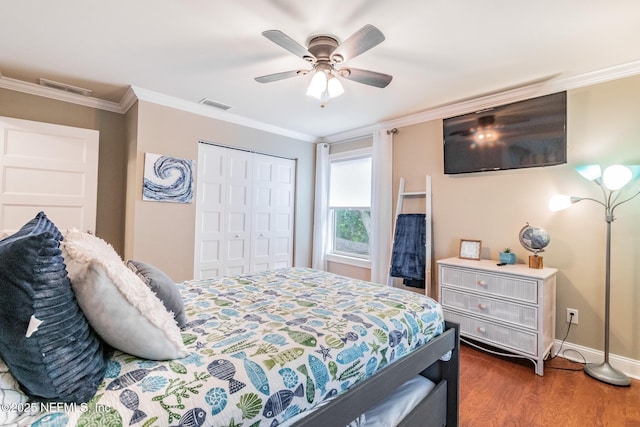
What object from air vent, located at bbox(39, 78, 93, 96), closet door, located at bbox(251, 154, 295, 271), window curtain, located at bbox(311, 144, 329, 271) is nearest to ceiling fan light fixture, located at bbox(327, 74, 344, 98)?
closet door, located at bbox(251, 154, 295, 271)

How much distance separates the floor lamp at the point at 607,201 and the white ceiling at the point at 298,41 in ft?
2.92

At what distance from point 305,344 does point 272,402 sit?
0.84 feet

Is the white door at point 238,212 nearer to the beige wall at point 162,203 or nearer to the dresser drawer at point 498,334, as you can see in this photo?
the beige wall at point 162,203

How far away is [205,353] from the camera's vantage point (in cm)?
104

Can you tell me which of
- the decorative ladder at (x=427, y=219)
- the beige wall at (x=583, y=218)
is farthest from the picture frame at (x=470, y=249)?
the decorative ladder at (x=427, y=219)

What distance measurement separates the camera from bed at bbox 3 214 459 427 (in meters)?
0.79

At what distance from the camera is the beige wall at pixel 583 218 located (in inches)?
92.6

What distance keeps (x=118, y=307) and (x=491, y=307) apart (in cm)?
272

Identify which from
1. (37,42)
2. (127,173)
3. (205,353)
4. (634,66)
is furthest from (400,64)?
(127,173)

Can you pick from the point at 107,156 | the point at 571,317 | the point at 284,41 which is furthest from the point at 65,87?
the point at 571,317

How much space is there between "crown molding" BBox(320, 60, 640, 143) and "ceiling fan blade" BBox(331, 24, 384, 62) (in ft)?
A: 6.10

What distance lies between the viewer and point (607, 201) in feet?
7.80

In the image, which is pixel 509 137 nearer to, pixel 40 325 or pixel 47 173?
pixel 40 325

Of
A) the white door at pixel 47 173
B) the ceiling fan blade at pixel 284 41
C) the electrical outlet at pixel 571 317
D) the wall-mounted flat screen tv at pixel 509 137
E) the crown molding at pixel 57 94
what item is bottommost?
the electrical outlet at pixel 571 317
